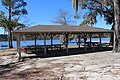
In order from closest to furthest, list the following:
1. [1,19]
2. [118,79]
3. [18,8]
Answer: [118,79], [1,19], [18,8]

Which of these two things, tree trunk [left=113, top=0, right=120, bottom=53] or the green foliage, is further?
the green foliage

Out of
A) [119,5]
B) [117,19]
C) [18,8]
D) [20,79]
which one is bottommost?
[20,79]

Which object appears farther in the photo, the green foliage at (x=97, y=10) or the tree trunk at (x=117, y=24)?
the green foliage at (x=97, y=10)

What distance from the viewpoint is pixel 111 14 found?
30219 mm

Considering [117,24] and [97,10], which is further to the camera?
[97,10]

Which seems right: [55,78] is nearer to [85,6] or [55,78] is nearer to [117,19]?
[117,19]

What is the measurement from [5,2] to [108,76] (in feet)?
92.1

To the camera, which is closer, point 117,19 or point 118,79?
point 118,79

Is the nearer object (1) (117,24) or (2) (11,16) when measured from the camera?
(1) (117,24)

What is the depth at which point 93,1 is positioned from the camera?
2998 cm

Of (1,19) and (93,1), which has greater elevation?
(93,1)

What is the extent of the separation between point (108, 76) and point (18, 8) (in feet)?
92.9

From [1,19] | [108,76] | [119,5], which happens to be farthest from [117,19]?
[1,19]

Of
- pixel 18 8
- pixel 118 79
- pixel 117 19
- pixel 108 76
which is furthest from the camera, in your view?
pixel 18 8
